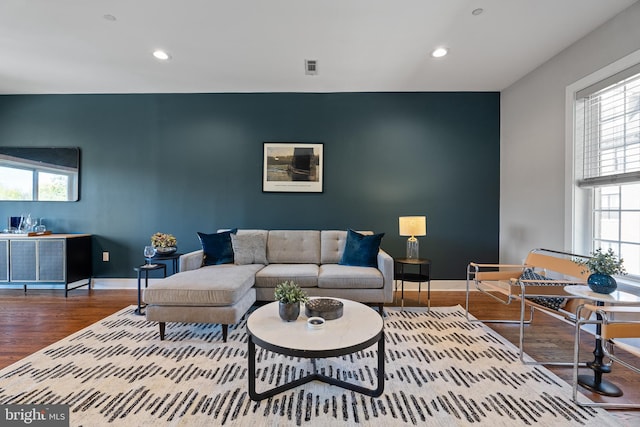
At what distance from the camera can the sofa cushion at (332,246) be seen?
341 cm

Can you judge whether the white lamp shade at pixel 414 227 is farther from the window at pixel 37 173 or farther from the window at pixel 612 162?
the window at pixel 37 173

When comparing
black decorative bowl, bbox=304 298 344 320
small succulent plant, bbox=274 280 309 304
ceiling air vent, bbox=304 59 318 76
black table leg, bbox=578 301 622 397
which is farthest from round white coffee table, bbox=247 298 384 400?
ceiling air vent, bbox=304 59 318 76

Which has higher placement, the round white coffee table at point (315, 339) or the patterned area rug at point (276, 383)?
the round white coffee table at point (315, 339)

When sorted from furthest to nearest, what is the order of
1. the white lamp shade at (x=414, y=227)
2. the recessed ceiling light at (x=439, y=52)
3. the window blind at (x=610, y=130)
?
the white lamp shade at (x=414, y=227), the recessed ceiling light at (x=439, y=52), the window blind at (x=610, y=130)

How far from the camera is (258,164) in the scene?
3906 mm

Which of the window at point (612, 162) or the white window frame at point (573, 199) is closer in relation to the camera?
the window at point (612, 162)

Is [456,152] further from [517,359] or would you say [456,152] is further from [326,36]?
[517,359]

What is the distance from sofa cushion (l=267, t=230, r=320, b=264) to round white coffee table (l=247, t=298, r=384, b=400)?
1.57m

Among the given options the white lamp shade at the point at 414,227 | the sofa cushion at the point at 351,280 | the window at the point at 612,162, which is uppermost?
the window at the point at 612,162

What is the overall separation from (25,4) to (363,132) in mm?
3564

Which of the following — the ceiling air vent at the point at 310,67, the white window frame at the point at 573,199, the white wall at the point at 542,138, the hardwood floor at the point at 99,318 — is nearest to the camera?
the hardwood floor at the point at 99,318

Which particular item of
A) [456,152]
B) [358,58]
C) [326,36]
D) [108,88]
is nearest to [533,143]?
[456,152]

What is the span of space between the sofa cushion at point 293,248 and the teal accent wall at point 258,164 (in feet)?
1.38

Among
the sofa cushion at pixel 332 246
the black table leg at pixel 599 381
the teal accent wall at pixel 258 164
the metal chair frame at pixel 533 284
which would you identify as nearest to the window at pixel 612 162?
the metal chair frame at pixel 533 284
